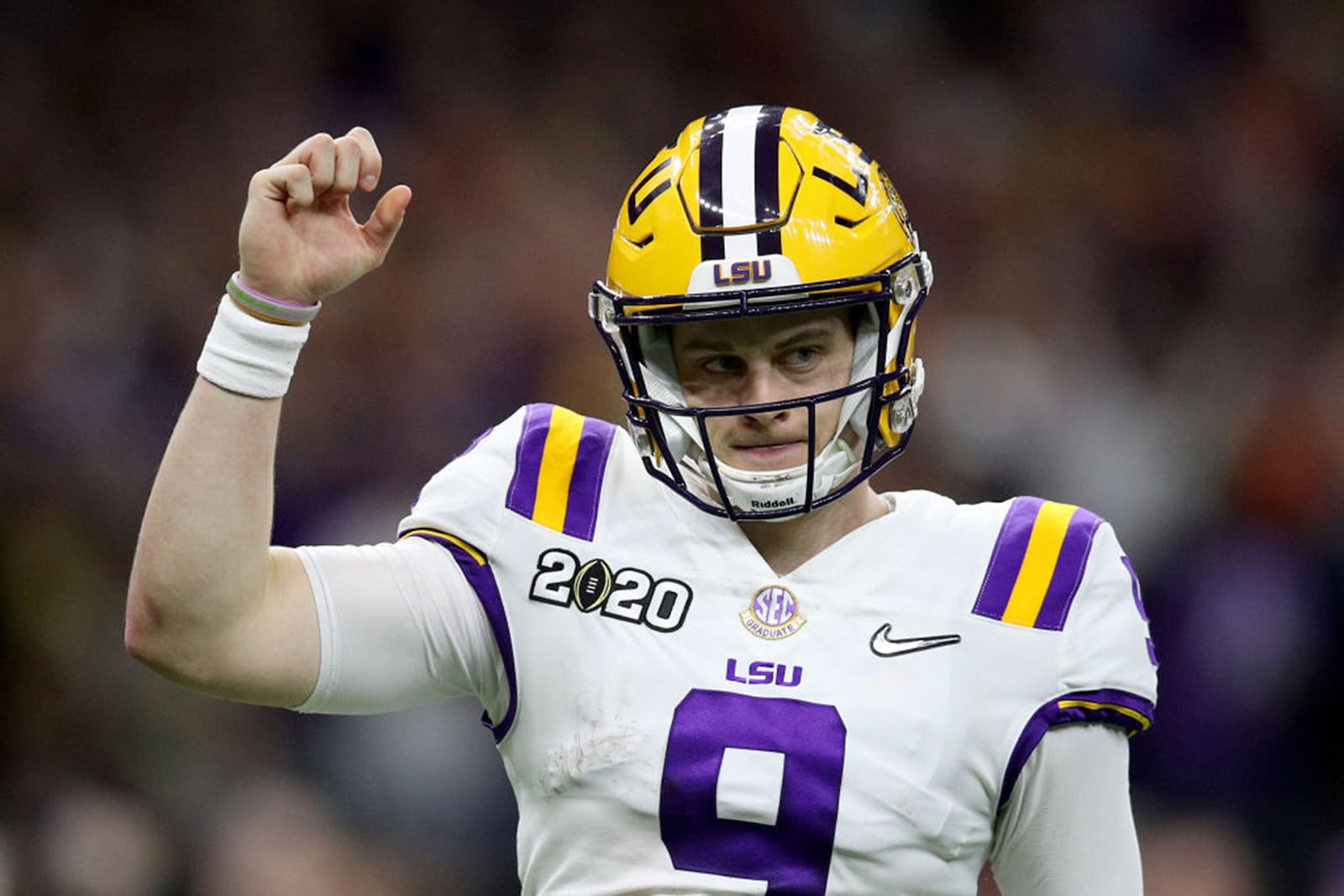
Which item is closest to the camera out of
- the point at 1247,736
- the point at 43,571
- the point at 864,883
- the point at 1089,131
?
the point at 864,883

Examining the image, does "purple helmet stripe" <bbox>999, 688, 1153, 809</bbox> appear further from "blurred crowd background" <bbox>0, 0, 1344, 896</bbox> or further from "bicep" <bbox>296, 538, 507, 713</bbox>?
"blurred crowd background" <bbox>0, 0, 1344, 896</bbox>

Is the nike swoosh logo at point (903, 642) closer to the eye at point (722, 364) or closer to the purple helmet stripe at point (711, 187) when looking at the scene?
the eye at point (722, 364)

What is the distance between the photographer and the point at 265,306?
5.30ft

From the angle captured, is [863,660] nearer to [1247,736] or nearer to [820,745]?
[820,745]

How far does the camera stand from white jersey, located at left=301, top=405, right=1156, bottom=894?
1.67 m

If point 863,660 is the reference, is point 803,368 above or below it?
above

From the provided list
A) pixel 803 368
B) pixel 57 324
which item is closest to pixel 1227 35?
pixel 57 324

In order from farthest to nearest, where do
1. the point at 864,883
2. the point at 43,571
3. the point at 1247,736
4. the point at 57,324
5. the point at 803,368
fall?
the point at 57,324
the point at 43,571
the point at 1247,736
the point at 803,368
the point at 864,883

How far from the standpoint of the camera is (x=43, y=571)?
148 inches

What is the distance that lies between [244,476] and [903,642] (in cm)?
63

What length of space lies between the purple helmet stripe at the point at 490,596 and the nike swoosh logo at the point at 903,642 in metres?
0.35

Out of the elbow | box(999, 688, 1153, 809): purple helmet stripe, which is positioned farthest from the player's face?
the elbow

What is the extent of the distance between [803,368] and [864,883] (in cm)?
49

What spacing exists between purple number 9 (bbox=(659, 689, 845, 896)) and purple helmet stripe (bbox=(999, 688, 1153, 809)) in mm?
173
